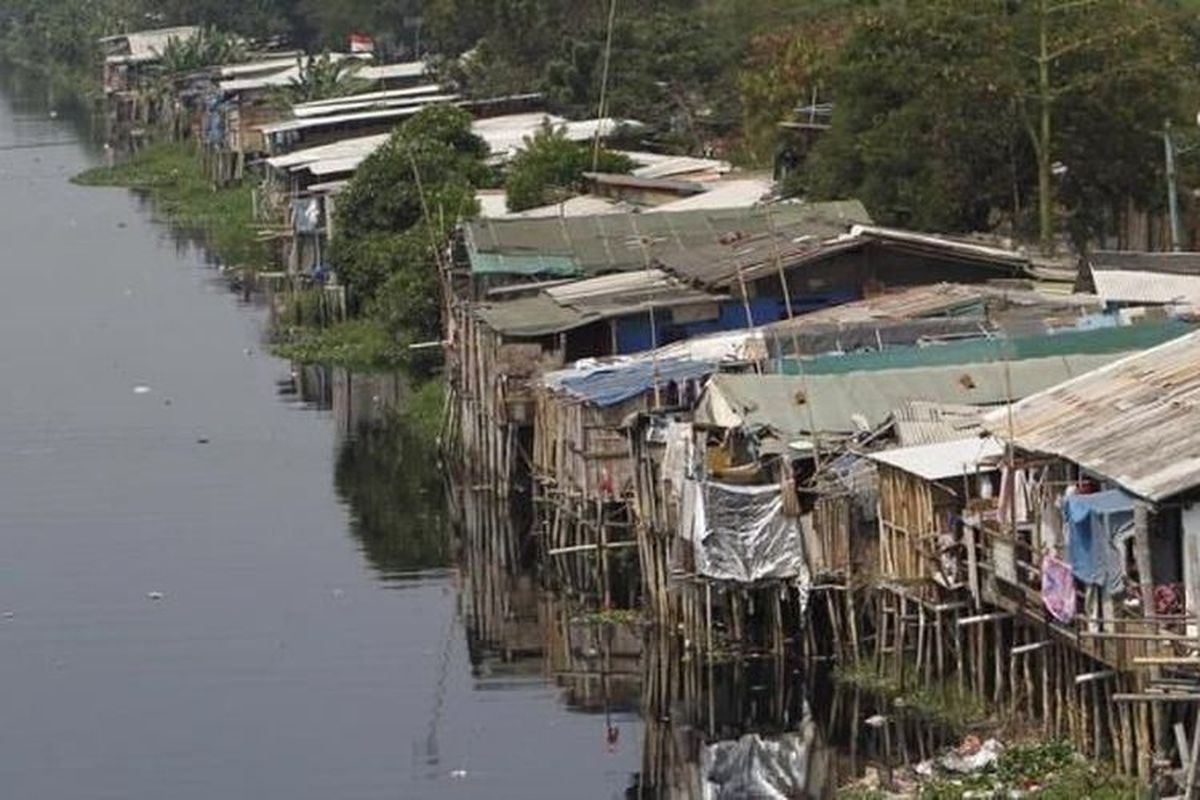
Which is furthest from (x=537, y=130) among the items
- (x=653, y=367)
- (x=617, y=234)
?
(x=653, y=367)

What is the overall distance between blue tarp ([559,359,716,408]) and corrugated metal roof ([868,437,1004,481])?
18.0 feet

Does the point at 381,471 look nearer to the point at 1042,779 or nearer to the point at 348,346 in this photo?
the point at 348,346

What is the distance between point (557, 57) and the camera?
67188 mm

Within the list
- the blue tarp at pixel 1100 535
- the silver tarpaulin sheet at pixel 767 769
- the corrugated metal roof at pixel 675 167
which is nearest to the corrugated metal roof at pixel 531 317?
the silver tarpaulin sheet at pixel 767 769

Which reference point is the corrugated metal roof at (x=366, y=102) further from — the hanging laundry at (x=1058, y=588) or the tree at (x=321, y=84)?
the hanging laundry at (x=1058, y=588)

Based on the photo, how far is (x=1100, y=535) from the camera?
22438mm

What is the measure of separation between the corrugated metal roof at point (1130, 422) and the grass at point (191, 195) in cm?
4083

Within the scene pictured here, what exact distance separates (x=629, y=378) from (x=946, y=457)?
24.2 ft

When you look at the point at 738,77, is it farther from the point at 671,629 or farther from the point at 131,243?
the point at 671,629

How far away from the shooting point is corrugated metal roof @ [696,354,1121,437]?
94.5 ft

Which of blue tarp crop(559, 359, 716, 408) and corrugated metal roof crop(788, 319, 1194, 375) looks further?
blue tarp crop(559, 359, 716, 408)

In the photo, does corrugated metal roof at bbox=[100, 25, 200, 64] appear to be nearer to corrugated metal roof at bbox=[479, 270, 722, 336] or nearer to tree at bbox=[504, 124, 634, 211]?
tree at bbox=[504, 124, 634, 211]

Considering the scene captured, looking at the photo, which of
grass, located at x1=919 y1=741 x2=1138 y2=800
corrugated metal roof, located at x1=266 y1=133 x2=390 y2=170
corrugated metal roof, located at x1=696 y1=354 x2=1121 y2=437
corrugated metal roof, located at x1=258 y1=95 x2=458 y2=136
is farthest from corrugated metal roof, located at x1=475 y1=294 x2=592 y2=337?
corrugated metal roof, located at x1=258 y1=95 x2=458 y2=136

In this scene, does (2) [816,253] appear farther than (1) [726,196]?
No
